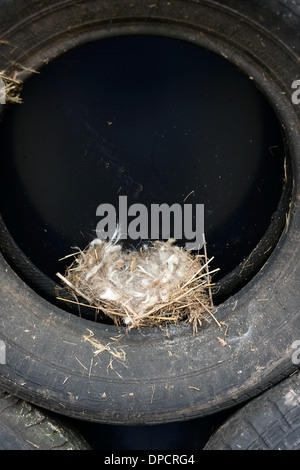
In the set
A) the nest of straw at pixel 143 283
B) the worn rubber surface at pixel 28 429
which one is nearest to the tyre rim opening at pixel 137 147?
the nest of straw at pixel 143 283

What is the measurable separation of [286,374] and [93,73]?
53.5 inches

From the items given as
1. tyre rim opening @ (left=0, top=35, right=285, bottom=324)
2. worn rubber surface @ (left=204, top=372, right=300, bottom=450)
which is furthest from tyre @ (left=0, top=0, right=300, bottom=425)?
tyre rim opening @ (left=0, top=35, right=285, bottom=324)

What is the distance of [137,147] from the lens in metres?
2.19

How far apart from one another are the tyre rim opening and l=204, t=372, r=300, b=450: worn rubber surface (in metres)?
0.62

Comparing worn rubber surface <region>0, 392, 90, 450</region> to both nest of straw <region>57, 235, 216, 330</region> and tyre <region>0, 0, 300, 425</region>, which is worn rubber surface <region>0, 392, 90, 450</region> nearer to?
tyre <region>0, 0, 300, 425</region>

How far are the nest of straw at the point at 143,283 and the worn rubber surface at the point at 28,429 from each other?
1.57 feet

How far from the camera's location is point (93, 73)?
2.05m

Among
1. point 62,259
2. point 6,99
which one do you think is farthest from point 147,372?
point 6,99

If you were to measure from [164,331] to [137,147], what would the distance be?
761mm

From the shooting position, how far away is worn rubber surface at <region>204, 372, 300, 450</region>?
6.15 feet

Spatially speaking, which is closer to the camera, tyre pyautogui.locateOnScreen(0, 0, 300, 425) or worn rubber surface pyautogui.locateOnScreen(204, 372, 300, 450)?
tyre pyautogui.locateOnScreen(0, 0, 300, 425)

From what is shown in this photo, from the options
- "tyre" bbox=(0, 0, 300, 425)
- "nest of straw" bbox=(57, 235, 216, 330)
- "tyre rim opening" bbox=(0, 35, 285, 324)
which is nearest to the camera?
"tyre" bbox=(0, 0, 300, 425)

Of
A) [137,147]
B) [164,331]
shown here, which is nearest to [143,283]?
[164,331]

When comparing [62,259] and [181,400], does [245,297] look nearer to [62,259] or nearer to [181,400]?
[181,400]
